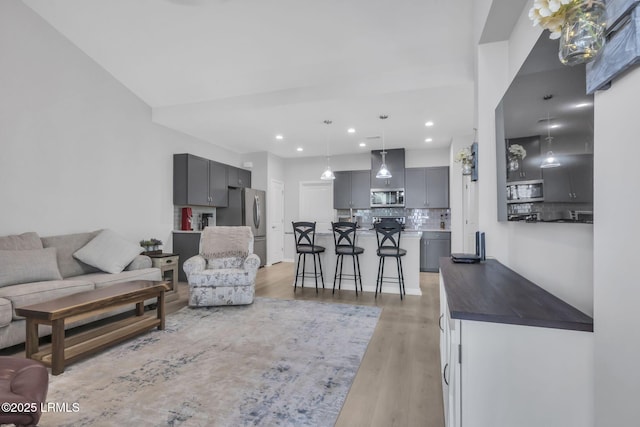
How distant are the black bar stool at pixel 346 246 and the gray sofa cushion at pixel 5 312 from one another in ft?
11.0

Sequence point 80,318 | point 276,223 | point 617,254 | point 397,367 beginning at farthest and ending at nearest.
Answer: point 276,223, point 80,318, point 397,367, point 617,254

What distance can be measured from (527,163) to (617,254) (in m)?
0.98

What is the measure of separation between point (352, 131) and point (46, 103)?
4.29m

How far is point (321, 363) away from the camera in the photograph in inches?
93.8

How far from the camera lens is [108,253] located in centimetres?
371

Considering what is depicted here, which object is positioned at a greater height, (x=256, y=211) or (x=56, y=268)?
(x=256, y=211)

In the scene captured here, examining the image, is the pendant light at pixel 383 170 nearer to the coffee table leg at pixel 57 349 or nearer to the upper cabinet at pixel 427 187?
the upper cabinet at pixel 427 187

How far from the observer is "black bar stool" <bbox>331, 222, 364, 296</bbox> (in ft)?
14.4

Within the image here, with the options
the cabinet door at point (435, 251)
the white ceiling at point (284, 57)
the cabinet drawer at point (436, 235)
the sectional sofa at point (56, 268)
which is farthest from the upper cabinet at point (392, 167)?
the sectional sofa at point (56, 268)

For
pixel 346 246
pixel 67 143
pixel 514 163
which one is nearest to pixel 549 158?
pixel 514 163

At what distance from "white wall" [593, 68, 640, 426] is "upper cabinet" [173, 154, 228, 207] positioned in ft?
17.8

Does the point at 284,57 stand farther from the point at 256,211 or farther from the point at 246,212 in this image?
the point at 256,211

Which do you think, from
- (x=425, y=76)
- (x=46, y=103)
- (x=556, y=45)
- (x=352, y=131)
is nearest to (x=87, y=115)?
(x=46, y=103)

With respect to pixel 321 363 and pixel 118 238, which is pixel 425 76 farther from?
pixel 118 238
